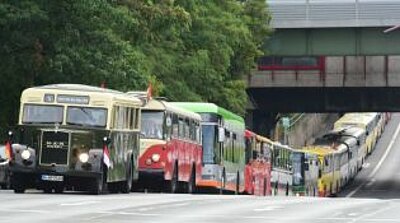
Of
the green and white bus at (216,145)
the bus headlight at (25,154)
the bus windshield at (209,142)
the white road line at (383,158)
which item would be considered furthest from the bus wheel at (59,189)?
the white road line at (383,158)

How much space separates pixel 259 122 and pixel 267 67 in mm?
13612

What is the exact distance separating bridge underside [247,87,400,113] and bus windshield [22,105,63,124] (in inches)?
1533

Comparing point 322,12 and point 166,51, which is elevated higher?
point 322,12

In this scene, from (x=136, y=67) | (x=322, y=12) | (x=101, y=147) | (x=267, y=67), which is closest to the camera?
(x=101, y=147)

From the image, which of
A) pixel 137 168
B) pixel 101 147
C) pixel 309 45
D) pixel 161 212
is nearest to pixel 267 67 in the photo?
pixel 309 45

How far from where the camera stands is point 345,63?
6053cm

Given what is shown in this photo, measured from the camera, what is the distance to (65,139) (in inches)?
1070

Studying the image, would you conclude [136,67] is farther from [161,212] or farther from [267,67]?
[267,67]

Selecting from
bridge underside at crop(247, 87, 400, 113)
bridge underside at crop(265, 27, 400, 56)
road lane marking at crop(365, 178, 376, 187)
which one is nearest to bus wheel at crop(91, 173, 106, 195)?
bridge underside at crop(265, 27, 400, 56)

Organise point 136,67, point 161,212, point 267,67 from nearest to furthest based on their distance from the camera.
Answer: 1. point 161,212
2. point 136,67
3. point 267,67

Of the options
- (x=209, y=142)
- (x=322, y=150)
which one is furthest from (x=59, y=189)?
(x=322, y=150)

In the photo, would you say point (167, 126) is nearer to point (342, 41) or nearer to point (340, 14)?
point (342, 41)

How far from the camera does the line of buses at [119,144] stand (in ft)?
89.4

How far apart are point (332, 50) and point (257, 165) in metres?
13.9
